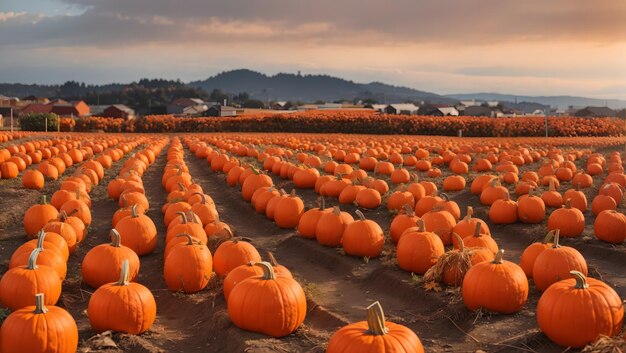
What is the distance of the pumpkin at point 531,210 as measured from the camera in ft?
40.6

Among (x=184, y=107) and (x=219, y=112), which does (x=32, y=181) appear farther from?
(x=184, y=107)

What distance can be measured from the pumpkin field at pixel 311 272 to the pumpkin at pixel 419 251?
0.07 ft

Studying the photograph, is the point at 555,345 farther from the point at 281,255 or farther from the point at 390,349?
the point at 281,255

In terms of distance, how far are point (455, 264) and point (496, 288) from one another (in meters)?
1.06

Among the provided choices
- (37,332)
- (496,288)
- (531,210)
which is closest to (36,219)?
(37,332)

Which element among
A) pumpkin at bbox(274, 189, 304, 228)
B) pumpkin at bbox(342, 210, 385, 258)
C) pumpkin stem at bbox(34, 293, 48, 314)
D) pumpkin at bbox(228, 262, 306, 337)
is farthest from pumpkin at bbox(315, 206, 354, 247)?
pumpkin stem at bbox(34, 293, 48, 314)

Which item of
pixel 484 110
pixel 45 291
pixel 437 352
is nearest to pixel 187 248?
pixel 45 291

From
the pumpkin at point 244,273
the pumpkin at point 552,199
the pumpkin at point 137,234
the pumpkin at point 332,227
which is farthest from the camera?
the pumpkin at point 552,199

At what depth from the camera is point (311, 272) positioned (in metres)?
9.84

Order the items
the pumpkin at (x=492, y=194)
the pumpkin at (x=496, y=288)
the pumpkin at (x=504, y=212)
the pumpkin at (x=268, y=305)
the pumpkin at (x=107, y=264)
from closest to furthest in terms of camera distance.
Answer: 1. the pumpkin at (x=268, y=305)
2. the pumpkin at (x=496, y=288)
3. the pumpkin at (x=107, y=264)
4. the pumpkin at (x=504, y=212)
5. the pumpkin at (x=492, y=194)

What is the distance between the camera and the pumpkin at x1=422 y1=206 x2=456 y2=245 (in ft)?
34.0

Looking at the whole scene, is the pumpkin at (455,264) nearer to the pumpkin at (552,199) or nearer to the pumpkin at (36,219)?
the pumpkin at (552,199)

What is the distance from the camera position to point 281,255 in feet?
35.8

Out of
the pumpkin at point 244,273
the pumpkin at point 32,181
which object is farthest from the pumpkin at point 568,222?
the pumpkin at point 32,181
